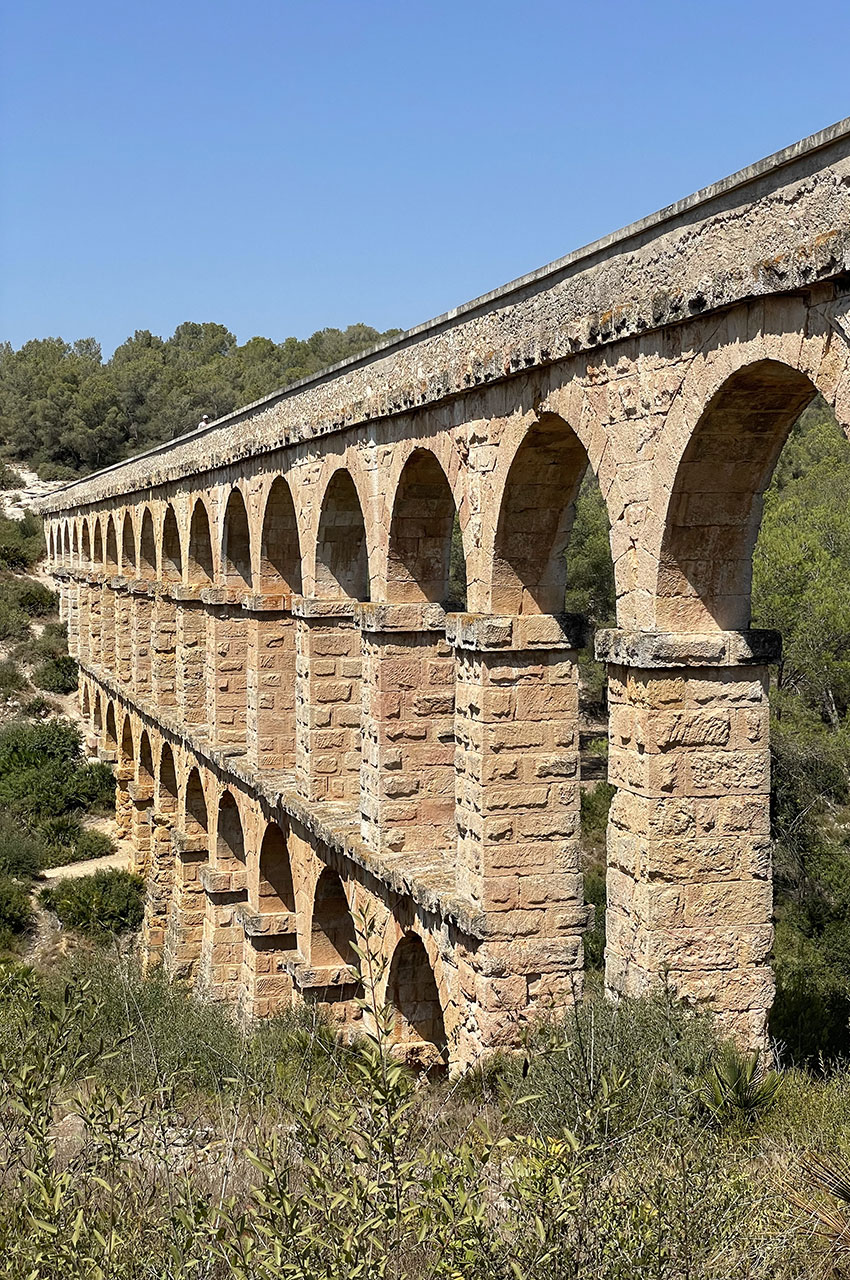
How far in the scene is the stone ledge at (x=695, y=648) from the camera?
18.6ft

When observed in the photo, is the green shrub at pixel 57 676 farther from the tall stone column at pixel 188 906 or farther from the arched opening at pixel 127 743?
the tall stone column at pixel 188 906

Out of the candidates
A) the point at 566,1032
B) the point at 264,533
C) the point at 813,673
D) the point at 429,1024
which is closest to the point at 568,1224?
the point at 566,1032

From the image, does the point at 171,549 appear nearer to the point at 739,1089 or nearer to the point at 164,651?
the point at 164,651

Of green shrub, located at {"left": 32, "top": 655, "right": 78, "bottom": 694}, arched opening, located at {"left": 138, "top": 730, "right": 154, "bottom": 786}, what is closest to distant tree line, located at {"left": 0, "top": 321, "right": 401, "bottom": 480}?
green shrub, located at {"left": 32, "top": 655, "right": 78, "bottom": 694}

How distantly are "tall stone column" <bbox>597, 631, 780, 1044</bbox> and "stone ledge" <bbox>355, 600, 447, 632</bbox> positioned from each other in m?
3.26

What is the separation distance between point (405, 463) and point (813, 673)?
942 centimetres

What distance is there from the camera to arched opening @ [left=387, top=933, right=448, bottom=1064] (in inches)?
346

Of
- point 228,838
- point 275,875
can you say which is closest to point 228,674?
point 228,838

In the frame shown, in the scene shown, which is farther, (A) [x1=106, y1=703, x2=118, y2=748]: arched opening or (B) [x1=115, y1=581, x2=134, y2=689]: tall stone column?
(A) [x1=106, y1=703, x2=118, y2=748]: arched opening

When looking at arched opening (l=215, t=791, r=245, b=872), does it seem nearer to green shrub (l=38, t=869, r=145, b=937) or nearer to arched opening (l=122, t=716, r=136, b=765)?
green shrub (l=38, t=869, r=145, b=937)

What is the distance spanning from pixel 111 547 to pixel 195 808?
918 cm

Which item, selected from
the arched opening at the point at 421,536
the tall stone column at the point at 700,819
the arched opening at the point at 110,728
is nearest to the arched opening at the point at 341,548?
the arched opening at the point at 421,536

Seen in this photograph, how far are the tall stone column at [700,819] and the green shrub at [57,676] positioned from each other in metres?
25.1

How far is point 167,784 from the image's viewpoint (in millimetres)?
18219
